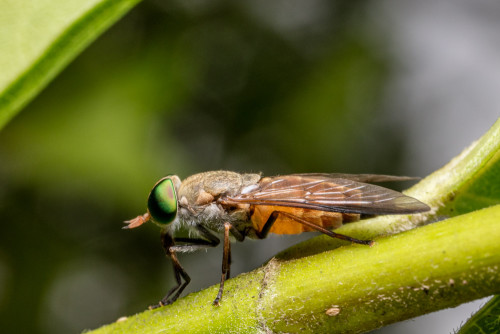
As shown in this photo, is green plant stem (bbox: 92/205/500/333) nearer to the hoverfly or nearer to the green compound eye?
the hoverfly

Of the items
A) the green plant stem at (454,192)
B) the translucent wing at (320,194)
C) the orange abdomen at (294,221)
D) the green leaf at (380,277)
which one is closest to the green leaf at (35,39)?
the green leaf at (380,277)

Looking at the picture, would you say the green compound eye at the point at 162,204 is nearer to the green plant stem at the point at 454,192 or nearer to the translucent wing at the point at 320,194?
the translucent wing at the point at 320,194

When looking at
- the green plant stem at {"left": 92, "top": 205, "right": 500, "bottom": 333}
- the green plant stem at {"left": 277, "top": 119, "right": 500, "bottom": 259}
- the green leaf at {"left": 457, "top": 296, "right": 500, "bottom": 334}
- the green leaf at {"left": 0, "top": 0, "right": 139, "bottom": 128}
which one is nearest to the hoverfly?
the green plant stem at {"left": 277, "top": 119, "right": 500, "bottom": 259}

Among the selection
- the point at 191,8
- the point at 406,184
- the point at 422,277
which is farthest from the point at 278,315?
the point at 191,8

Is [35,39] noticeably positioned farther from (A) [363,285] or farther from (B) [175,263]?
(B) [175,263]

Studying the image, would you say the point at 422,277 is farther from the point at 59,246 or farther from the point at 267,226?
the point at 59,246

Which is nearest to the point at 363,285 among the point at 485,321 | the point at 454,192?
the point at 485,321
